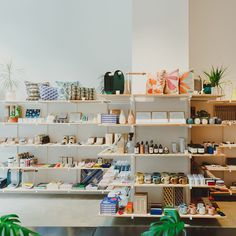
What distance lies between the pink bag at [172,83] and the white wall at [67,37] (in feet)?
6.36

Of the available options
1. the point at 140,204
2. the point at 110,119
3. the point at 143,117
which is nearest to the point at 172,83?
the point at 143,117

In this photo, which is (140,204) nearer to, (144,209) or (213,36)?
(144,209)

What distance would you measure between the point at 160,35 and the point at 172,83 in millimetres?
798

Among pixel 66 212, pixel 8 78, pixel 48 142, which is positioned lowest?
pixel 66 212

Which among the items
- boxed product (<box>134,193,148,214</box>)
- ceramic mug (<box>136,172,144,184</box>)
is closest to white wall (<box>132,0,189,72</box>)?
ceramic mug (<box>136,172,144,184</box>)

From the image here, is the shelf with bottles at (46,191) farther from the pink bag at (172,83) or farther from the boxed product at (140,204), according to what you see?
the pink bag at (172,83)

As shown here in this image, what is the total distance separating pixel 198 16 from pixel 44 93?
10.9ft

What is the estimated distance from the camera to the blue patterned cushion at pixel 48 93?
5602 mm

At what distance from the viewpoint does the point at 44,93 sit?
561cm

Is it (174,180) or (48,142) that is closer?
(174,180)

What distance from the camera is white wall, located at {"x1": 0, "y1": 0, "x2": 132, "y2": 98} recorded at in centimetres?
598

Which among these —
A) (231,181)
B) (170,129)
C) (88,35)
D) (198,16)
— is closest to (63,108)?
(88,35)

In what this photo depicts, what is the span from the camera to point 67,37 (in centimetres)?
605

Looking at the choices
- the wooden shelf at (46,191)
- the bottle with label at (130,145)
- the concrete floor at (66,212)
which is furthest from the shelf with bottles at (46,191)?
the bottle with label at (130,145)
